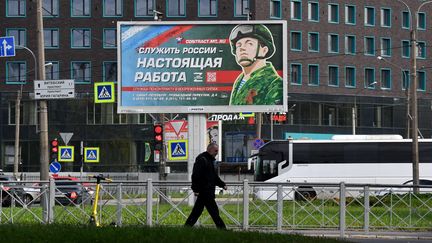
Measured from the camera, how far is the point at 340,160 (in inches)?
1720

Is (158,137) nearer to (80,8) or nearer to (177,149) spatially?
(177,149)

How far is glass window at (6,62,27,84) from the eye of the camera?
68.7 metres

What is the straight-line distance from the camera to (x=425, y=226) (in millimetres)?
18906

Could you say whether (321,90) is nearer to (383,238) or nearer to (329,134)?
(329,134)

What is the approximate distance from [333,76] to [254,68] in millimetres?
47402

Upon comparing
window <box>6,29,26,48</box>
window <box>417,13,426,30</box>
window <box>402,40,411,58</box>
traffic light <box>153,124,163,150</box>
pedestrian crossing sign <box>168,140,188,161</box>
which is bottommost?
pedestrian crossing sign <box>168,140,188,161</box>

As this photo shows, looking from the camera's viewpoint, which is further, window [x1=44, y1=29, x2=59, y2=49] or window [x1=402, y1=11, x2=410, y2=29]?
window [x1=402, y1=11, x2=410, y2=29]

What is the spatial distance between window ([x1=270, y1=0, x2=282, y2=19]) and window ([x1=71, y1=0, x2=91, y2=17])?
1511 cm

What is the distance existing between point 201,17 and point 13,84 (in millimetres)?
16375

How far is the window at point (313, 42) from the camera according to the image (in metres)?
71.2

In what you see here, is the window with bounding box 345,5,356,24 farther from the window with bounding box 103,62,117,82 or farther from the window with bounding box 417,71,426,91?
the window with bounding box 103,62,117,82

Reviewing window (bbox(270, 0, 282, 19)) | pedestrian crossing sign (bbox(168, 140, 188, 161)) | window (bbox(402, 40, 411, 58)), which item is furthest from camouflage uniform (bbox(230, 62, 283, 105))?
window (bbox(402, 40, 411, 58))

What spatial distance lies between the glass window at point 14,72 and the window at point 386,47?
101 ft

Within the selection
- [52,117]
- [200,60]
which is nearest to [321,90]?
[52,117]
